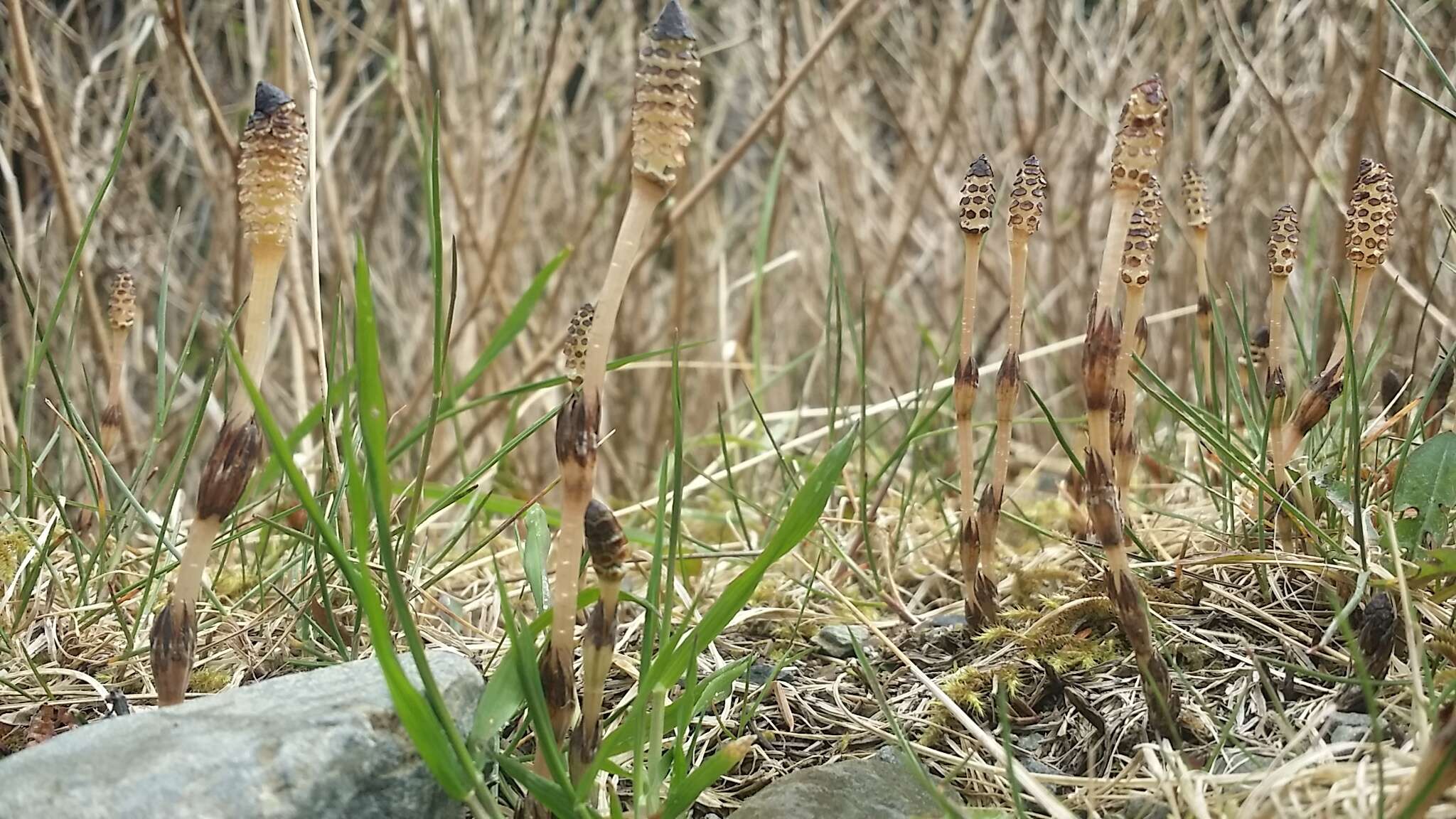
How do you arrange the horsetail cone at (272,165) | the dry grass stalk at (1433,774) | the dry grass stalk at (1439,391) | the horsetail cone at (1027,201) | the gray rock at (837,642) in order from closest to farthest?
the dry grass stalk at (1433,774), the horsetail cone at (272,165), the horsetail cone at (1027,201), the dry grass stalk at (1439,391), the gray rock at (837,642)

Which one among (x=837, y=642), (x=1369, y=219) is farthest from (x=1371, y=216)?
(x=837, y=642)

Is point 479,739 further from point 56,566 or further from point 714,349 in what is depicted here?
point 714,349

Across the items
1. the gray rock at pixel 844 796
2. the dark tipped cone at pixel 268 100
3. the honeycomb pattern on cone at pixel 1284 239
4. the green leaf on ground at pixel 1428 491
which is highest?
the dark tipped cone at pixel 268 100

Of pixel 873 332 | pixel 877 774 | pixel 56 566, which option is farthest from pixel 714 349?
pixel 877 774

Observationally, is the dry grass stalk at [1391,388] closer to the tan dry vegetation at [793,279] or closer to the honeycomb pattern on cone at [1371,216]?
the tan dry vegetation at [793,279]

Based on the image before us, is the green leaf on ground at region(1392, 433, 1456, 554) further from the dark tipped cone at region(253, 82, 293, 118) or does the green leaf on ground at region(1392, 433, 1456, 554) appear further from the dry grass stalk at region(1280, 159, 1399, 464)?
the dark tipped cone at region(253, 82, 293, 118)

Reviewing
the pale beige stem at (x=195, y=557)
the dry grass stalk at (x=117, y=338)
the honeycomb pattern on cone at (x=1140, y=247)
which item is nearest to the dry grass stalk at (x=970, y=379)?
the honeycomb pattern on cone at (x=1140, y=247)
